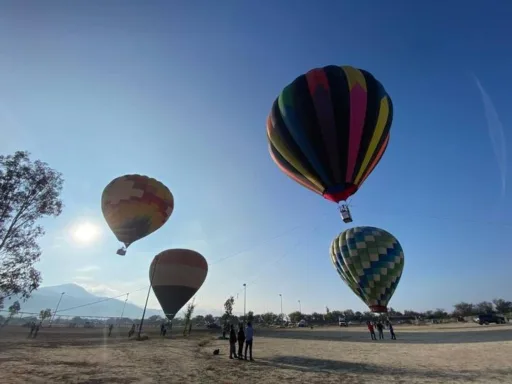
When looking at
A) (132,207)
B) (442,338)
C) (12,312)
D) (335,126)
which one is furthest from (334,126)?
(12,312)

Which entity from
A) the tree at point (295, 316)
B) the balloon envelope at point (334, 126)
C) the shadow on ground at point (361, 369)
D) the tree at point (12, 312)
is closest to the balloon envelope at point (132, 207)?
the balloon envelope at point (334, 126)

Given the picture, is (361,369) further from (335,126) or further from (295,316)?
(295,316)

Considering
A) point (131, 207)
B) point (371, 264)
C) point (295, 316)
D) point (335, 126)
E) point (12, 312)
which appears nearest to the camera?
point (335, 126)

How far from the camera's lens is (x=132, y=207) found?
28172 mm

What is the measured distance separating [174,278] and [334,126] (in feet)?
90.3

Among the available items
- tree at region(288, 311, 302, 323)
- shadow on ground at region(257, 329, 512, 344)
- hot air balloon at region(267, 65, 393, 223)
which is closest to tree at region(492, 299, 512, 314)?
tree at region(288, 311, 302, 323)

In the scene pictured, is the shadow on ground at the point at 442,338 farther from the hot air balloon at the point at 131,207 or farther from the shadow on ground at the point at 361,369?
the hot air balloon at the point at 131,207

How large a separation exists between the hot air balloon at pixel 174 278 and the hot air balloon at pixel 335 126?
2367cm

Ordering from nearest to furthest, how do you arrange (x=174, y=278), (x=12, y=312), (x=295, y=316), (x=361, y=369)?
(x=361, y=369) → (x=174, y=278) → (x=12, y=312) → (x=295, y=316)

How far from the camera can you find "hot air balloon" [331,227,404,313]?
33062 millimetres

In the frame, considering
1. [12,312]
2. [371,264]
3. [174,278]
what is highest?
[371,264]

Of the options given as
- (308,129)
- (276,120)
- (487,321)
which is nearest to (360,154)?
(308,129)

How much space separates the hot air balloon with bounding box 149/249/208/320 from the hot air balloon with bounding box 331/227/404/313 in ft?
60.2

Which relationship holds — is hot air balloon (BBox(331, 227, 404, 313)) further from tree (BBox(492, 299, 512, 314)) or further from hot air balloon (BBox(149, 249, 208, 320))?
tree (BBox(492, 299, 512, 314))
